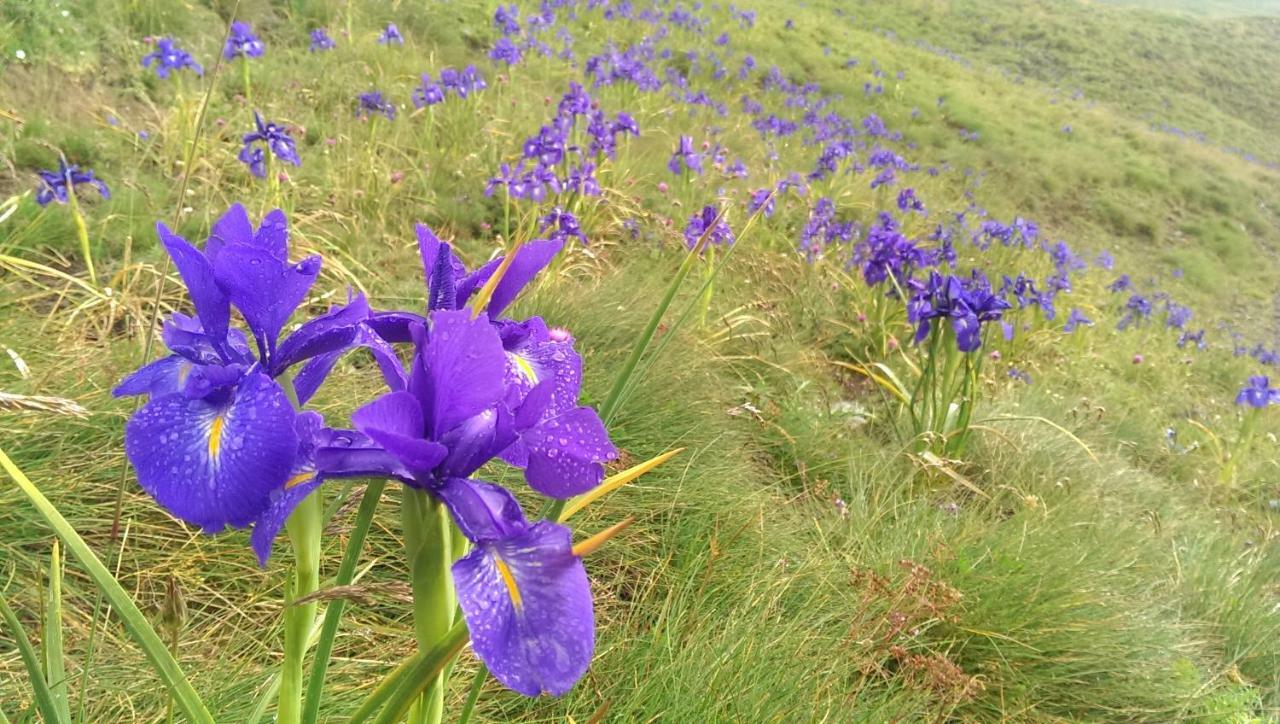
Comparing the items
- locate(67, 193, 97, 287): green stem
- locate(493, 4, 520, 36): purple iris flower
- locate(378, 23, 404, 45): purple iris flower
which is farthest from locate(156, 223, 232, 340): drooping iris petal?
locate(493, 4, 520, 36): purple iris flower

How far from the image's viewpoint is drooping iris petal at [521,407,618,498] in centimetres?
73

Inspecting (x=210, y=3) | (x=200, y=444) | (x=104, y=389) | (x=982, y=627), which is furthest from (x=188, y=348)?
(x=210, y=3)

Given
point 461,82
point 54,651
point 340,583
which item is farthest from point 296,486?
point 461,82

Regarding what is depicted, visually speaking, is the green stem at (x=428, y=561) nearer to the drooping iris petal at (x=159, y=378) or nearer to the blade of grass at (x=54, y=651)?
the drooping iris petal at (x=159, y=378)

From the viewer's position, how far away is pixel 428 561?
73cm

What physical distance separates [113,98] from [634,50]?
5.66m

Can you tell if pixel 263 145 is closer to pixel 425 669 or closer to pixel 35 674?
pixel 35 674

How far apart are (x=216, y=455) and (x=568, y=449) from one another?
299 mm

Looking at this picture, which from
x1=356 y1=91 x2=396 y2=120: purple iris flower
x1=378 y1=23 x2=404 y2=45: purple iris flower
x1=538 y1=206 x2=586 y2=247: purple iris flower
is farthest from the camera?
x1=378 y1=23 x2=404 y2=45: purple iris flower

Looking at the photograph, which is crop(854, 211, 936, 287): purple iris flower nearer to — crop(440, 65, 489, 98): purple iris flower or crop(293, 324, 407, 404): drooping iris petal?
crop(440, 65, 489, 98): purple iris flower

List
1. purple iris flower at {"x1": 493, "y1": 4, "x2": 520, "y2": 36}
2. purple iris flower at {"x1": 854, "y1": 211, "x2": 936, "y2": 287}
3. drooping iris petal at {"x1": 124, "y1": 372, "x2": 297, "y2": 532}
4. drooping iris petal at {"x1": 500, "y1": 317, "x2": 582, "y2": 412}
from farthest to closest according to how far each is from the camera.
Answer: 1. purple iris flower at {"x1": 493, "y1": 4, "x2": 520, "y2": 36}
2. purple iris flower at {"x1": 854, "y1": 211, "x2": 936, "y2": 287}
3. drooping iris petal at {"x1": 500, "y1": 317, "x2": 582, "y2": 412}
4. drooping iris petal at {"x1": 124, "y1": 372, "x2": 297, "y2": 532}

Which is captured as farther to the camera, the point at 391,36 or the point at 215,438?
the point at 391,36

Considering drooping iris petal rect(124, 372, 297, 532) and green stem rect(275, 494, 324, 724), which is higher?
drooping iris petal rect(124, 372, 297, 532)

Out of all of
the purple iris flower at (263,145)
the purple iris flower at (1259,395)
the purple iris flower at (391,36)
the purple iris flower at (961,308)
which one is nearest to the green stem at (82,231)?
the purple iris flower at (263,145)
